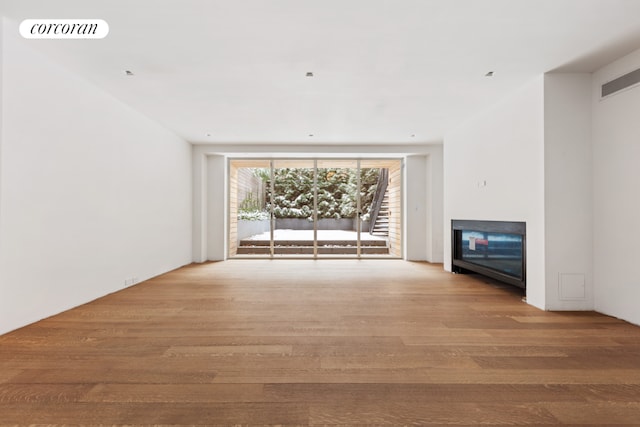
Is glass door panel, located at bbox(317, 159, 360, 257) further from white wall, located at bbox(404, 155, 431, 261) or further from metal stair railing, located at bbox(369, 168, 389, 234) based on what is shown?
white wall, located at bbox(404, 155, 431, 261)

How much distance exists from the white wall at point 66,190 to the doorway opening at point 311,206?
267cm

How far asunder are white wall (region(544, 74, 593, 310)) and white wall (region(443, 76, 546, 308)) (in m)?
0.07

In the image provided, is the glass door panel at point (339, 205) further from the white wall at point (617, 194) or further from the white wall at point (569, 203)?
the white wall at point (617, 194)

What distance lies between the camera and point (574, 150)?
11.4ft

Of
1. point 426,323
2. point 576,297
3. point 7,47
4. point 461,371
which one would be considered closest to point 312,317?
point 426,323

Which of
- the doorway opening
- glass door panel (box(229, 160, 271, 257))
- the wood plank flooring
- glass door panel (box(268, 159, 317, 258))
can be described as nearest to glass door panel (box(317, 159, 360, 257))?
the doorway opening

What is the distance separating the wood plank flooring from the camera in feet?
5.45

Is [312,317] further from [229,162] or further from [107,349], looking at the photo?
[229,162]

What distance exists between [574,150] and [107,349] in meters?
4.71

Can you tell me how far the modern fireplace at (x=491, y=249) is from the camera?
13.2ft

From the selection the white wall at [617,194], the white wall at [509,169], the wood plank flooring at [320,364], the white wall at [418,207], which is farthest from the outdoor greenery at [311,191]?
the white wall at [617,194]

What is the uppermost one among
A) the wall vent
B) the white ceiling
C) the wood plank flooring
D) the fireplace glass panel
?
the white ceiling
